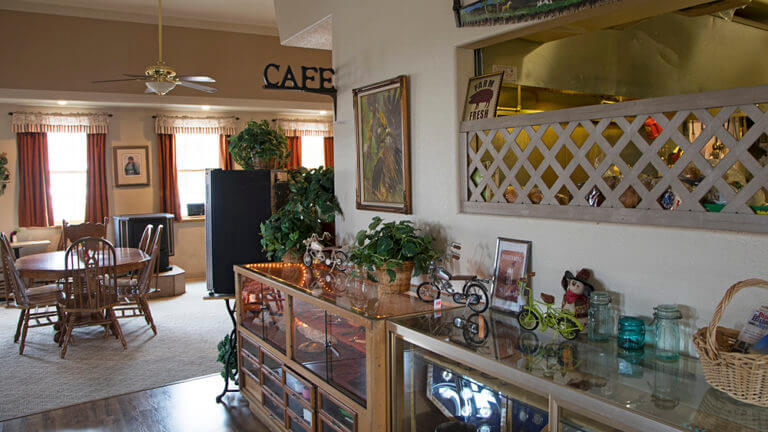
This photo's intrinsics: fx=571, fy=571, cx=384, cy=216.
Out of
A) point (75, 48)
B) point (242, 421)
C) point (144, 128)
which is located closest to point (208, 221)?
point (242, 421)

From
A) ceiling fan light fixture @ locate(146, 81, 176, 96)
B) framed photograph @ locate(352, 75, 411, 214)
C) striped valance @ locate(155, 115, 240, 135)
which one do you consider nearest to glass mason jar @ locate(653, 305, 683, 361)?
framed photograph @ locate(352, 75, 411, 214)

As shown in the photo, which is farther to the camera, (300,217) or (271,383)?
(300,217)

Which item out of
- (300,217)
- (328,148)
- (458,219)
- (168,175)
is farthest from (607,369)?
(328,148)

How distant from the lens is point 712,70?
11.8 feet

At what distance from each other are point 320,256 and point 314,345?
2.01 feet

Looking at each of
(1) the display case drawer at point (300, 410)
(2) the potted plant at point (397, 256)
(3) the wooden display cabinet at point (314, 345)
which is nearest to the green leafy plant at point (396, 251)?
(2) the potted plant at point (397, 256)

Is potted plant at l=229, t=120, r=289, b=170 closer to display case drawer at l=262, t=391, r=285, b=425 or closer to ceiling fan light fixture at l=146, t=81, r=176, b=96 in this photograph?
display case drawer at l=262, t=391, r=285, b=425

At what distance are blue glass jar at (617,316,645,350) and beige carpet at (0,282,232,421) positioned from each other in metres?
3.57

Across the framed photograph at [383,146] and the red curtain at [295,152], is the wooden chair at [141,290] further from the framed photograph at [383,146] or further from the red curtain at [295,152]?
the red curtain at [295,152]

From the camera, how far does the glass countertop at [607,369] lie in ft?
4.17

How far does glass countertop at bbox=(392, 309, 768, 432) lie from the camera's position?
127cm

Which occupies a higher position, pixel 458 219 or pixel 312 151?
pixel 312 151

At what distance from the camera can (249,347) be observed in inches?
143

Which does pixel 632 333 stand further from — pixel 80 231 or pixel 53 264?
pixel 80 231
